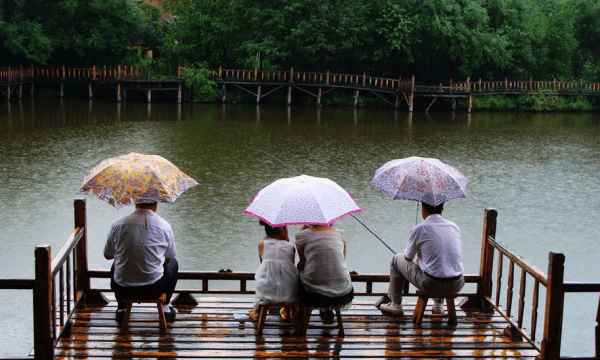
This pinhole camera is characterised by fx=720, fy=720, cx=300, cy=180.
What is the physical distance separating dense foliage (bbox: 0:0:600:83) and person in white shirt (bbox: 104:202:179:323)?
96.8ft

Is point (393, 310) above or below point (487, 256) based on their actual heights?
below

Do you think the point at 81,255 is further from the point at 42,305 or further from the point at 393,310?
the point at 393,310

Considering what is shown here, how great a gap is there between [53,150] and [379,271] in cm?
1176

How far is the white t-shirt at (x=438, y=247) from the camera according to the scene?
5.16m

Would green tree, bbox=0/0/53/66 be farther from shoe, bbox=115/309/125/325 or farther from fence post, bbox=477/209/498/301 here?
fence post, bbox=477/209/498/301

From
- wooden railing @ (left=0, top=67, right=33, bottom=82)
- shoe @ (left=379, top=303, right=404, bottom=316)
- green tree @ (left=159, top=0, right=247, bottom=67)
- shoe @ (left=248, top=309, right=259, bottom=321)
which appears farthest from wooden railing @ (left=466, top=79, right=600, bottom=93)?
shoe @ (left=248, top=309, right=259, bottom=321)

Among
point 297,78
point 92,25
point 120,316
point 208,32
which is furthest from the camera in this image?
point 208,32

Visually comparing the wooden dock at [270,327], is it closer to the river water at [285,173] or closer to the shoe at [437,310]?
the shoe at [437,310]

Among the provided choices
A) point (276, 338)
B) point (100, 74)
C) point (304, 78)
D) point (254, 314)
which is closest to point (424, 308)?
point (276, 338)

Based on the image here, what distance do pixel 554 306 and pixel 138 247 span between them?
2.72 meters

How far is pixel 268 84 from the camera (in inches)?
1357

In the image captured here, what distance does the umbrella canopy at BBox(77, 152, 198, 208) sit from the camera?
195 inches

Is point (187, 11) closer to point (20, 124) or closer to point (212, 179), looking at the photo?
point (20, 124)

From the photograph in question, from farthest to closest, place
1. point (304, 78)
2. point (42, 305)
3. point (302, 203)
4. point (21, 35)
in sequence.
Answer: point (304, 78)
point (21, 35)
point (302, 203)
point (42, 305)
